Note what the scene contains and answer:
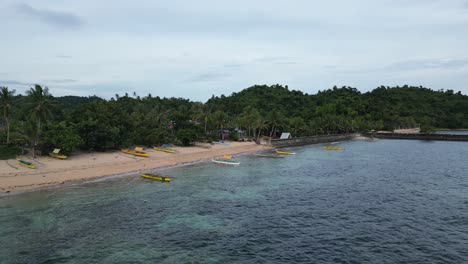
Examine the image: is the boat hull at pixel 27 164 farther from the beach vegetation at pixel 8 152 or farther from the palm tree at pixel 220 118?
the palm tree at pixel 220 118

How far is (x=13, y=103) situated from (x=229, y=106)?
4051 inches

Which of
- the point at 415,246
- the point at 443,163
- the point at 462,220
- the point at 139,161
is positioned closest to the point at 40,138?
the point at 139,161

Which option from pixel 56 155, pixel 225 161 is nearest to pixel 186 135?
pixel 225 161

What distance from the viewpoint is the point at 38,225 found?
98.4 ft

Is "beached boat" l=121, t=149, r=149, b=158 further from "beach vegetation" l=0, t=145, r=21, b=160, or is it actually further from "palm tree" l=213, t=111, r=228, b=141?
"palm tree" l=213, t=111, r=228, b=141

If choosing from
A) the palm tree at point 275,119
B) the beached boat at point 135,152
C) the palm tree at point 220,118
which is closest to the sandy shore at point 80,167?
the beached boat at point 135,152

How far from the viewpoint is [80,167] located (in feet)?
171

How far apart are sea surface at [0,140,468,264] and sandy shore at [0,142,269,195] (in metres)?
3.52

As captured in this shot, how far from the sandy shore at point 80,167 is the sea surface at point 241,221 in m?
3.52

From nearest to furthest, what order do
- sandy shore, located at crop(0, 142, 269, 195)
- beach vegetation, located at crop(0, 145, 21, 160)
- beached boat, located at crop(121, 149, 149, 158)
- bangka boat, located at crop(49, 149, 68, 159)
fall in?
sandy shore, located at crop(0, 142, 269, 195) < beach vegetation, located at crop(0, 145, 21, 160) < bangka boat, located at crop(49, 149, 68, 159) < beached boat, located at crop(121, 149, 149, 158)

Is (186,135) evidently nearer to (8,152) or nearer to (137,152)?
(137,152)

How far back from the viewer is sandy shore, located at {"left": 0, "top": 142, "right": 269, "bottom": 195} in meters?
43.0

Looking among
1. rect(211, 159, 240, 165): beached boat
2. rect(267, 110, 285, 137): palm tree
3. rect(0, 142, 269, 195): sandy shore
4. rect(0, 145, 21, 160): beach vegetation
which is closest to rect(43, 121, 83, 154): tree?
rect(0, 142, 269, 195): sandy shore

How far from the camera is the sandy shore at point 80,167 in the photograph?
43.0 m
